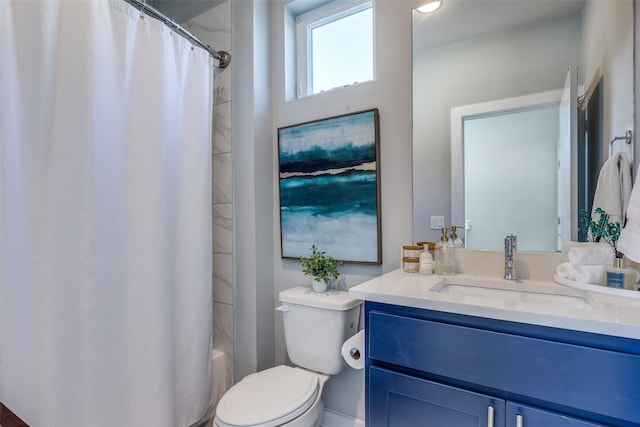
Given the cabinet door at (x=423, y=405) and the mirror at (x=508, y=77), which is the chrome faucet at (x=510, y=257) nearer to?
the mirror at (x=508, y=77)

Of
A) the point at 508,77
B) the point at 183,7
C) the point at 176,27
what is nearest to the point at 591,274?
the point at 508,77

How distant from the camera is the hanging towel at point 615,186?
1.04m

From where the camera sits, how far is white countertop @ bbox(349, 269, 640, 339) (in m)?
0.72

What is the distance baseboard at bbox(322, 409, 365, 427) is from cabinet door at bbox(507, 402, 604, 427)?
3.12 feet

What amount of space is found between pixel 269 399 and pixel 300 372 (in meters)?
0.23

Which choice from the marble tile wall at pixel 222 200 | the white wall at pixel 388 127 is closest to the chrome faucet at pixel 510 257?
the white wall at pixel 388 127

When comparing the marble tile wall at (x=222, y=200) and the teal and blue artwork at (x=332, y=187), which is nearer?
the teal and blue artwork at (x=332, y=187)

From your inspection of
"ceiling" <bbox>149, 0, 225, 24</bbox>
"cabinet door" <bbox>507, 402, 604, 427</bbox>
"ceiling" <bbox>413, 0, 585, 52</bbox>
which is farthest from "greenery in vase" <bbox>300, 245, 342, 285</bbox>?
"ceiling" <bbox>149, 0, 225, 24</bbox>

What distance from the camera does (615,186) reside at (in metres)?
1.06

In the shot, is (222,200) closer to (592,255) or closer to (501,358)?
(501,358)

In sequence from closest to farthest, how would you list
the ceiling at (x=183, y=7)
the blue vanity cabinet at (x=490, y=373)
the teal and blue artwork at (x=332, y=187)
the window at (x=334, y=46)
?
1. the blue vanity cabinet at (x=490, y=373)
2. the teal and blue artwork at (x=332, y=187)
3. the window at (x=334, y=46)
4. the ceiling at (x=183, y=7)

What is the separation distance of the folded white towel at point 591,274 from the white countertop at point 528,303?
41 millimetres

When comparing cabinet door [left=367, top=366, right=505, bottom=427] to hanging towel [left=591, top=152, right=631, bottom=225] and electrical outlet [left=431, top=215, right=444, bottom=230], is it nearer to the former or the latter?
electrical outlet [left=431, top=215, right=444, bottom=230]

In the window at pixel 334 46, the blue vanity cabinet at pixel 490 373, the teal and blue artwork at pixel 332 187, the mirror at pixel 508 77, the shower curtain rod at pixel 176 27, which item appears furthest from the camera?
the window at pixel 334 46
